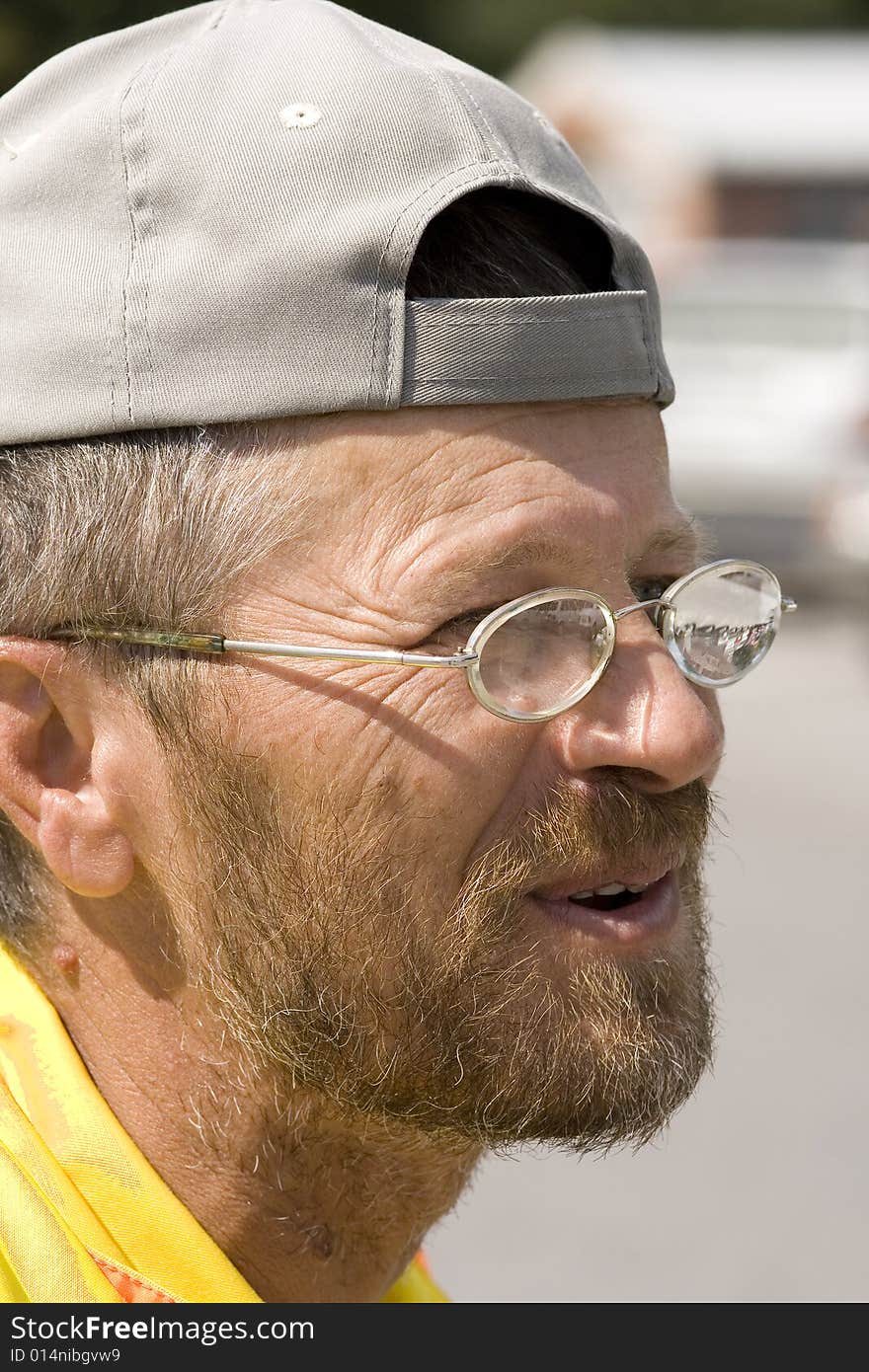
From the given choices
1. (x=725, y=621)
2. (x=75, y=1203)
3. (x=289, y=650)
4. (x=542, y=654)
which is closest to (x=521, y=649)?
(x=542, y=654)

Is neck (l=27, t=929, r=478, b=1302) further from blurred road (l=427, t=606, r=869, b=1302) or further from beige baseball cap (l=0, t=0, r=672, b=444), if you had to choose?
blurred road (l=427, t=606, r=869, b=1302)

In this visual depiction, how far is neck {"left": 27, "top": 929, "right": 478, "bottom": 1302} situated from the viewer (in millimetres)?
2068

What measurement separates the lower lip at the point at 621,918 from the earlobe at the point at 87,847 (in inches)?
20.3

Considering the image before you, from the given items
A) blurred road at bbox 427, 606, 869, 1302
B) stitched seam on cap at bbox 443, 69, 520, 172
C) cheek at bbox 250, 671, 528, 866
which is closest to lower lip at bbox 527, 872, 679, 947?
cheek at bbox 250, 671, 528, 866

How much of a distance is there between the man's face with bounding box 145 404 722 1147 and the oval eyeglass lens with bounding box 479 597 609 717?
0.03 meters

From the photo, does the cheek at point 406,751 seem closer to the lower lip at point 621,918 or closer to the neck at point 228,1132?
the lower lip at point 621,918

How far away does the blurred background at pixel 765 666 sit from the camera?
206 inches

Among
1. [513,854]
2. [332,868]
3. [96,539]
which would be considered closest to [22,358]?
[96,539]

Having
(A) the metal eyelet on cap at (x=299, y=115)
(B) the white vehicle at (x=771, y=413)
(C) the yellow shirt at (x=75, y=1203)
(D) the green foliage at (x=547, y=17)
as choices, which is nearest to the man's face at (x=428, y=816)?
(C) the yellow shirt at (x=75, y=1203)

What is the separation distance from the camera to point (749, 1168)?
566cm

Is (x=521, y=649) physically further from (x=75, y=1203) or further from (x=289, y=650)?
(x=75, y=1203)

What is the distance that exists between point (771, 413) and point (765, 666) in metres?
2.69

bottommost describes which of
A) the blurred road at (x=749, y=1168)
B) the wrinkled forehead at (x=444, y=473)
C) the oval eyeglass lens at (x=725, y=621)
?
the blurred road at (x=749, y=1168)
